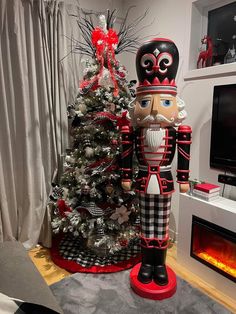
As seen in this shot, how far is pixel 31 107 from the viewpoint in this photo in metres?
2.20

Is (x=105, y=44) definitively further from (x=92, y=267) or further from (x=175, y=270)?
(x=175, y=270)

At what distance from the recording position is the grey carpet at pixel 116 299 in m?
1.56

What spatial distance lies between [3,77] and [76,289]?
1.72m

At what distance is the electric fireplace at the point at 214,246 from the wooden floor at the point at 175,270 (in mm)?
152

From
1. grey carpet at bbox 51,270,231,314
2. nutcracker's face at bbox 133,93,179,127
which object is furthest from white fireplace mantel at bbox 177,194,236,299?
nutcracker's face at bbox 133,93,179,127

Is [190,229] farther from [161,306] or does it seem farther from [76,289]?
[76,289]

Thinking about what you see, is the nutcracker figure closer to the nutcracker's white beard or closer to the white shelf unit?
the nutcracker's white beard

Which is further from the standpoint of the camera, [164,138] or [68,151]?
[68,151]

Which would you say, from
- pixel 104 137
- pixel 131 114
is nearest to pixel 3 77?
pixel 104 137

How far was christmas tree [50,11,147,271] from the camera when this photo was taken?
194cm

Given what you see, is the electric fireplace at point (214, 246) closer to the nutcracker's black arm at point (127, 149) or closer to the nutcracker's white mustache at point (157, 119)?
the nutcracker's black arm at point (127, 149)

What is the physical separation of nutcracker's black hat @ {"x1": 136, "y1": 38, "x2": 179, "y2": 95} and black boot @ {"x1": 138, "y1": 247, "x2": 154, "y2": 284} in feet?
3.53

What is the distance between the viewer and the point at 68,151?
2164 mm

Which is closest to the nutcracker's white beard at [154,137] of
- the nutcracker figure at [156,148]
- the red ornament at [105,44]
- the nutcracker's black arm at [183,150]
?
the nutcracker figure at [156,148]
